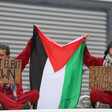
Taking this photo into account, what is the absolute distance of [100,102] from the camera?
4547 mm

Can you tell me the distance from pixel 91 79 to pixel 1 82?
123cm

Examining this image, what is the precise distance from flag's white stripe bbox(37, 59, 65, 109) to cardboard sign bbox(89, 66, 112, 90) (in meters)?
0.64

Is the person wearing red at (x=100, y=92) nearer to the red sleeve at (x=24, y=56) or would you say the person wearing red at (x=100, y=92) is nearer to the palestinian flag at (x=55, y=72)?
the palestinian flag at (x=55, y=72)

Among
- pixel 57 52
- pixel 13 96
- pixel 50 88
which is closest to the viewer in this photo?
pixel 13 96

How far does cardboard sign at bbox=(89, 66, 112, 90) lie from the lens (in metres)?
4.52

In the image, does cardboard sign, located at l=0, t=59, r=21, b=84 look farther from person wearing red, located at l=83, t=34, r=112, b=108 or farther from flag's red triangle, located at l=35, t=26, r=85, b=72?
person wearing red, located at l=83, t=34, r=112, b=108

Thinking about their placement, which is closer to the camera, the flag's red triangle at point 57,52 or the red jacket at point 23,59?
the red jacket at point 23,59

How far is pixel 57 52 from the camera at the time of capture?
5125 mm

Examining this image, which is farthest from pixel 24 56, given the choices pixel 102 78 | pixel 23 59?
pixel 102 78

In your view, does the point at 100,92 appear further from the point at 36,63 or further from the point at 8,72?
the point at 8,72

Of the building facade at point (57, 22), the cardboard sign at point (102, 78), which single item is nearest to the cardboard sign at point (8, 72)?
the cardboard sign at point (102, 78)

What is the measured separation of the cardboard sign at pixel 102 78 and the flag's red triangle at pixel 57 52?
28.1 inches

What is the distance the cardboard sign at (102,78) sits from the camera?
14.8ft

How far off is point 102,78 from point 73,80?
0.59m
